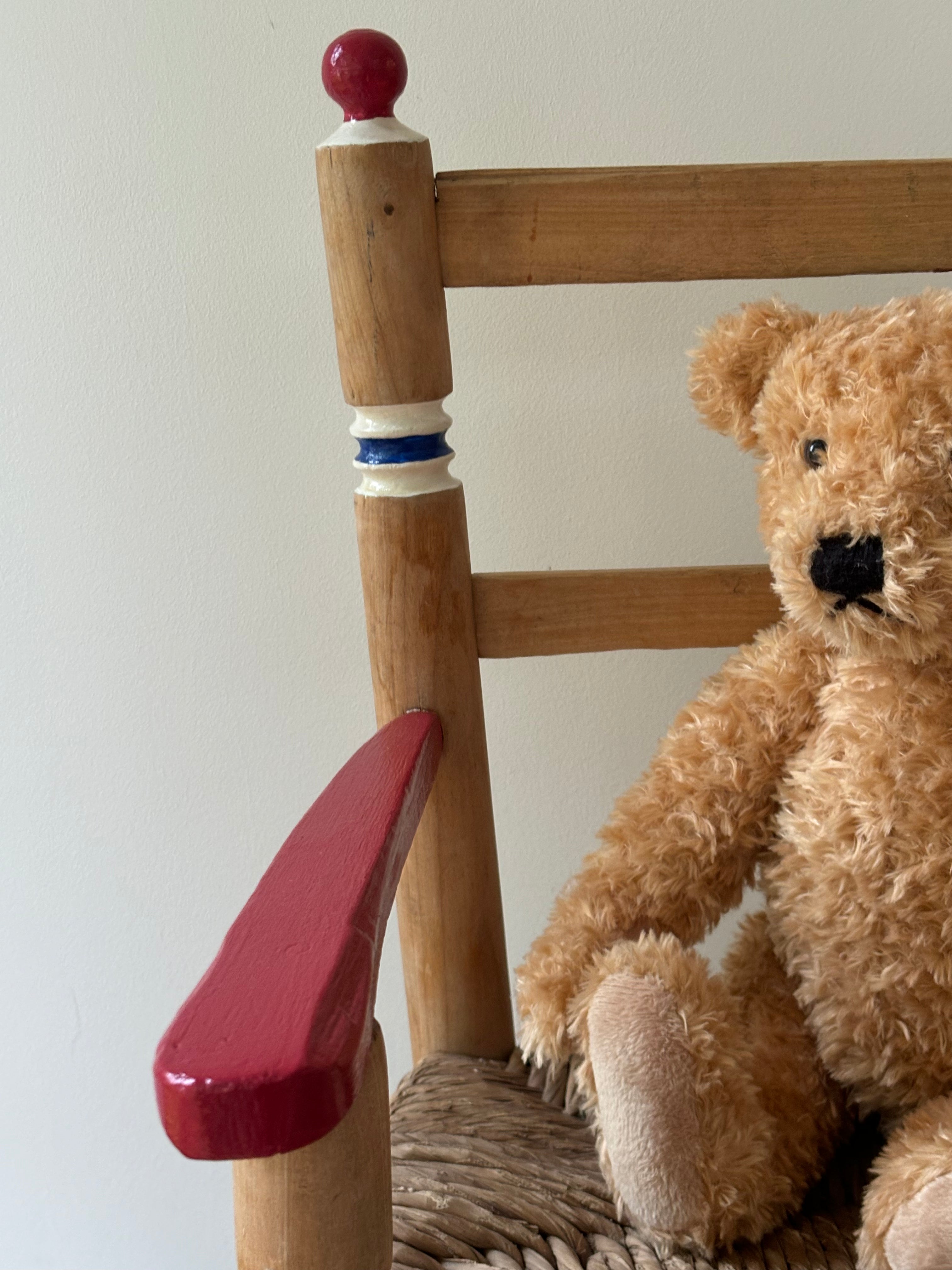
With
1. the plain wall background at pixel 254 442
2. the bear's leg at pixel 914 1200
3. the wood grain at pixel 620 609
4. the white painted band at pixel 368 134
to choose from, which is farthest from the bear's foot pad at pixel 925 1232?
the white painted band at pixel 368 134

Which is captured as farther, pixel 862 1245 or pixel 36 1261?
pixel 36 1261

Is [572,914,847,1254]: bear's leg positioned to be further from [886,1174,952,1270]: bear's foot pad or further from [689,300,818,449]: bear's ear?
[689,300,818,449]: bear's ear

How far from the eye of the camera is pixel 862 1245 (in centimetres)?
44

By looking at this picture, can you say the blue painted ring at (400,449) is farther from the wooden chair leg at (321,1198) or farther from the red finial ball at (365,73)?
the wooden chair leg at (321,1198)

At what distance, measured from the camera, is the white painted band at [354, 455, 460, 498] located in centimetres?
53

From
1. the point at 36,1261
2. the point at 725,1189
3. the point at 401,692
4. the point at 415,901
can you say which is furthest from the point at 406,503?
the point at 36,1261

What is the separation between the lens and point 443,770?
1.89ft

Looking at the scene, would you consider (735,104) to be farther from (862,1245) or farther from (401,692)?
(862,1245)

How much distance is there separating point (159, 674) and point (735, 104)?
510 mm

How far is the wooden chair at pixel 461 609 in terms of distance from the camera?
0.45 meters

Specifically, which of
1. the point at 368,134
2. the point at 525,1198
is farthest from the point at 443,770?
the point at 368,134

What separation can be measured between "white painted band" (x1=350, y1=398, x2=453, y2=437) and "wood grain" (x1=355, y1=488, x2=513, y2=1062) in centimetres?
3

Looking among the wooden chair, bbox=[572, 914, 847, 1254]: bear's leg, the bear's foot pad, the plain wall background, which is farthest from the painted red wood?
the plain wall background

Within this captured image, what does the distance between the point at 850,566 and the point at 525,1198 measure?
0.98 feet
